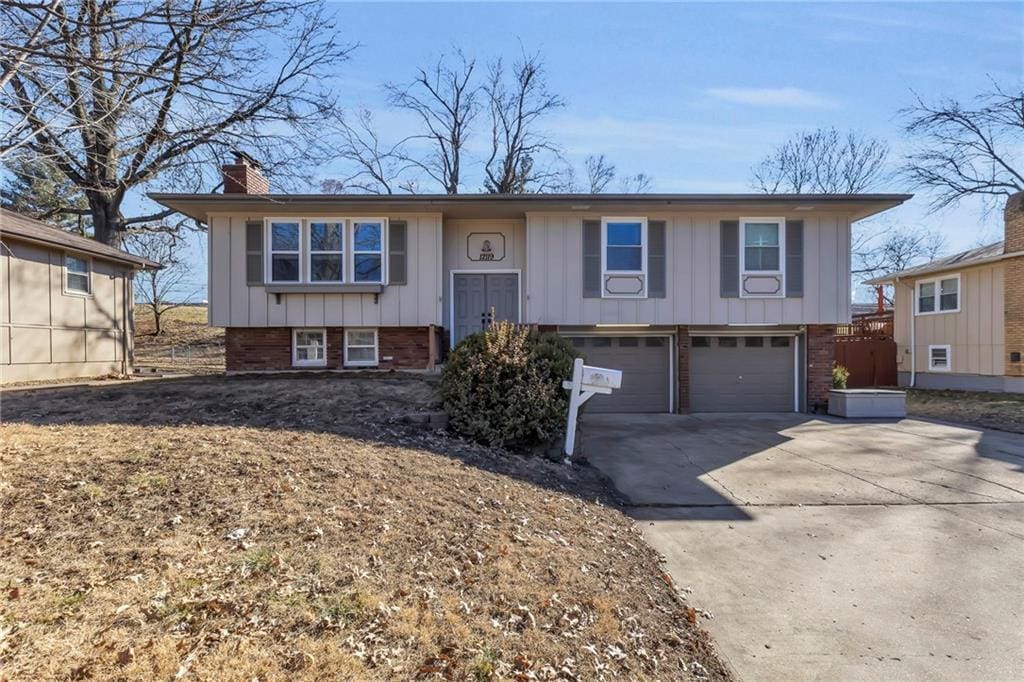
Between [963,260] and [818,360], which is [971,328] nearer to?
[963,260]

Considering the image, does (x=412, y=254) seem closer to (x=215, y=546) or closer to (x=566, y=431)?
(x=566, y=431)

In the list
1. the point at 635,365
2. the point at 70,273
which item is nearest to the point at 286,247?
the point at 70,273

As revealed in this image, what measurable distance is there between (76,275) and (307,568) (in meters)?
15.4

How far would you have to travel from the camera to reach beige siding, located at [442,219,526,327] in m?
13.2

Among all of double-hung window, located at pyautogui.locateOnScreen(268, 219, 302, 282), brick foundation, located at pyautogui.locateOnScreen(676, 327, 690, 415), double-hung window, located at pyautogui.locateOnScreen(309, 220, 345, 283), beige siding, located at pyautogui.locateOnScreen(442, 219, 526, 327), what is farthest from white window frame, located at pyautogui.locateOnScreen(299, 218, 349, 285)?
brick foundation, located at pyautogui.locateOnScreen(676, 327, 690, 415)

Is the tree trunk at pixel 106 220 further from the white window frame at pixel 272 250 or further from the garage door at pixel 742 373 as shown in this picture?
the garage door at pixel 742 373

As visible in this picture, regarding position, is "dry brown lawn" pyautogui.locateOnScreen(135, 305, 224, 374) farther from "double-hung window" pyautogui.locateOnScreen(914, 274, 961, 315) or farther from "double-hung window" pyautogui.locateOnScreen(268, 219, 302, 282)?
"double-hung window" pyautogui.locateOnScreen(914, 274, 961, 315)

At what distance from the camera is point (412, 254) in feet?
40.6

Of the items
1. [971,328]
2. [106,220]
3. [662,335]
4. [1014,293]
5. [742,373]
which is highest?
[106,220]

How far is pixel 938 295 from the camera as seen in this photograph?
17984mm

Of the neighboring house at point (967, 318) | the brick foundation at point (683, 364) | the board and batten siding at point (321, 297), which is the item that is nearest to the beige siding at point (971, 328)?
the neighboring house at point (967, 318)

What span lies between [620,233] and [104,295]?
1401cm

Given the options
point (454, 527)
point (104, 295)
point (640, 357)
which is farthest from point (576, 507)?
point (104, 295)

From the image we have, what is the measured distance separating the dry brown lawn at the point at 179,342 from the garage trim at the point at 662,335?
14.8 metres
